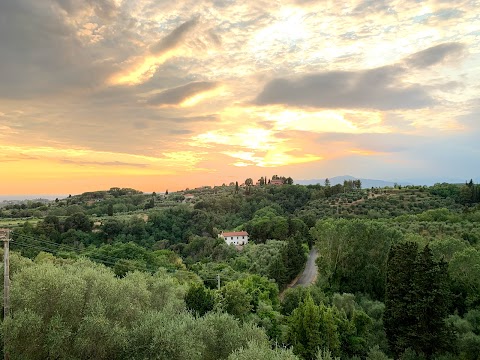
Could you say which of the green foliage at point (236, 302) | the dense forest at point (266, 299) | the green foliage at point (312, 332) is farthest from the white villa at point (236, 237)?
the green foliage at point (312, 332)

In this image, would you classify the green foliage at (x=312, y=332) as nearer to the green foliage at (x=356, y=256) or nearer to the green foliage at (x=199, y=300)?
the green foliage at (x=199, y=300)

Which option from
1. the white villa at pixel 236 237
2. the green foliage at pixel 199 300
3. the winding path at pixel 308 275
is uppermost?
the green foliage at pixel 199 300

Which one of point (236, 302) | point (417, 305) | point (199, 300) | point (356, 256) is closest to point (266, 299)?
point (236, 302)

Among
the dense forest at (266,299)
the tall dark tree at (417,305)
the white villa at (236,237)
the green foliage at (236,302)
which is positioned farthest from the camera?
the white villa at (236,237)

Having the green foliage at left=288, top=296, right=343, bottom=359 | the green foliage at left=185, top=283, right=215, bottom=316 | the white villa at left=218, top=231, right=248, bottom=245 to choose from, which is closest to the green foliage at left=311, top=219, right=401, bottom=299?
the green foliage at left=288, top=296, right=343, bottom=359

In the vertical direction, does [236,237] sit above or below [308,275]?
above

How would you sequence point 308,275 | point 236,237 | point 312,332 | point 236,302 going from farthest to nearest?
point 236,237, point 308,275, point 236,302, point 312,332

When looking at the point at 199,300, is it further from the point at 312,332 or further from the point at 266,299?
the point at 312,332

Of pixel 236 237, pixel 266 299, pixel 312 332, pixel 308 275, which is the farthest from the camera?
pixel 236 237

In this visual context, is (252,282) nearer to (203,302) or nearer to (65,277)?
(203,302)

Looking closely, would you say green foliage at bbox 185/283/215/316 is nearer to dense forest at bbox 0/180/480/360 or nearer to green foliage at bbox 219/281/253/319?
dense forest at bbox 0/180/480/360

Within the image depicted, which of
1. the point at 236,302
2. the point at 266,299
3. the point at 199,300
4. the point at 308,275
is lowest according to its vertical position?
the point at 308,275

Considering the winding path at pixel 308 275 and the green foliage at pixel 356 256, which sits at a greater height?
the green foliage at pixel 356 256

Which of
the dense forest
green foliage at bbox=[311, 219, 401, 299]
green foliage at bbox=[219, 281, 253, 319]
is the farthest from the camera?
green foliage at bbox=[311, 219, 401, 299]
